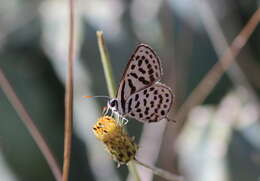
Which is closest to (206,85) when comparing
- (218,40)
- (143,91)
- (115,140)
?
(218,40)

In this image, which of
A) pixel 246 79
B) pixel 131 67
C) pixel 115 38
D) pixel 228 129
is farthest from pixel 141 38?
pixel 131 67

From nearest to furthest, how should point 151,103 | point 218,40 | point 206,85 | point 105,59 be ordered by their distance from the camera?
point 105,59 → point 151,103 → point 206,85 → point 218,40

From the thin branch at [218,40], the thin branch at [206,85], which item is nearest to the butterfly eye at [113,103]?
the thin branch at [206,85]

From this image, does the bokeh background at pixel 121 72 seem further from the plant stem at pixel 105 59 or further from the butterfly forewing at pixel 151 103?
the plant stem at pixel 105 59

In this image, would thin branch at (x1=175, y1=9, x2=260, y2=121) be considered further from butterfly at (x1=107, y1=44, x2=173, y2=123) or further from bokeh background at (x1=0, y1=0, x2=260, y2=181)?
butterfly at (x1=107, y1=44, x2=173, y2=123)

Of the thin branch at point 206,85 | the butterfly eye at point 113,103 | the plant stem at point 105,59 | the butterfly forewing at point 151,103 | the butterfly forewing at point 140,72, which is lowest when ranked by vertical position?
the thin branch at point 206,85

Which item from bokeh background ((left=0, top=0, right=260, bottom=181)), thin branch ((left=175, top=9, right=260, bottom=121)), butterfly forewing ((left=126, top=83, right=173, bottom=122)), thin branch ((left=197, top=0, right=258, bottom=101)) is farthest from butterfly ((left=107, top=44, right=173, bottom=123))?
thin branch ((left=197, top=0, right=258, bottom=101))

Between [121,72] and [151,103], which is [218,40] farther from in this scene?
[151,103]

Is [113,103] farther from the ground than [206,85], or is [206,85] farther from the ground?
[113,103]
